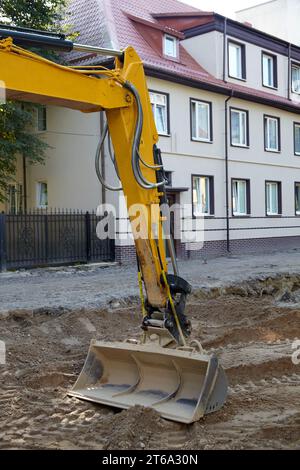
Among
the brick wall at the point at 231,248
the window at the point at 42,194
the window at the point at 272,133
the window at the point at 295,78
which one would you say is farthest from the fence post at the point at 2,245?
the window at the point at 295,78

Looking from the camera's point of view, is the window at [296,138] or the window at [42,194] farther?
the window at [296,138]

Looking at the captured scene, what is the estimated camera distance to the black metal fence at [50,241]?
1627 centimetres

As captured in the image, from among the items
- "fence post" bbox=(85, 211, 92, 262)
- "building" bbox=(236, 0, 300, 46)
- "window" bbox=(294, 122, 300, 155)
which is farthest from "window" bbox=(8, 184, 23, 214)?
"building" bbox=(236, 0, 300, 46)

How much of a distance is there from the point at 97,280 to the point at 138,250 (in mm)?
8811

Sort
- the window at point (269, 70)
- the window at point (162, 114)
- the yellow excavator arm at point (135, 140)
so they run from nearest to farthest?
1. the yellow excavator arm at point (135, 140)
2. the window at point (162, 114)
3. the window at point (269, 70)

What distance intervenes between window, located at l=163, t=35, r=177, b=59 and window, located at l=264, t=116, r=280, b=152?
537 centimetres

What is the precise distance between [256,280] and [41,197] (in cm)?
979

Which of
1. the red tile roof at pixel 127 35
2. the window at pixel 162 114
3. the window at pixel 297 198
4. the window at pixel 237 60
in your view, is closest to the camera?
the red tile roof at pixel 127 35

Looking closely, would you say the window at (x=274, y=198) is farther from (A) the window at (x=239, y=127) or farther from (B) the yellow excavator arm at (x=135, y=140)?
(B) the yellow excavator arm at (x=135, y=140)

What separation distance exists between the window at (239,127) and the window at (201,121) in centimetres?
146

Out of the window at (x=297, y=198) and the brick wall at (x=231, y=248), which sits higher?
the window at (x=297, y=198)

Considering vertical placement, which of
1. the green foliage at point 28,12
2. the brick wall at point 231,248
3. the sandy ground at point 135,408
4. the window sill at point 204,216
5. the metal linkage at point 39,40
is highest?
the green foliage at point 28,12

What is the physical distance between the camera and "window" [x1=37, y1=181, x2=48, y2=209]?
69.3 feet

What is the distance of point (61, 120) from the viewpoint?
20109mm
